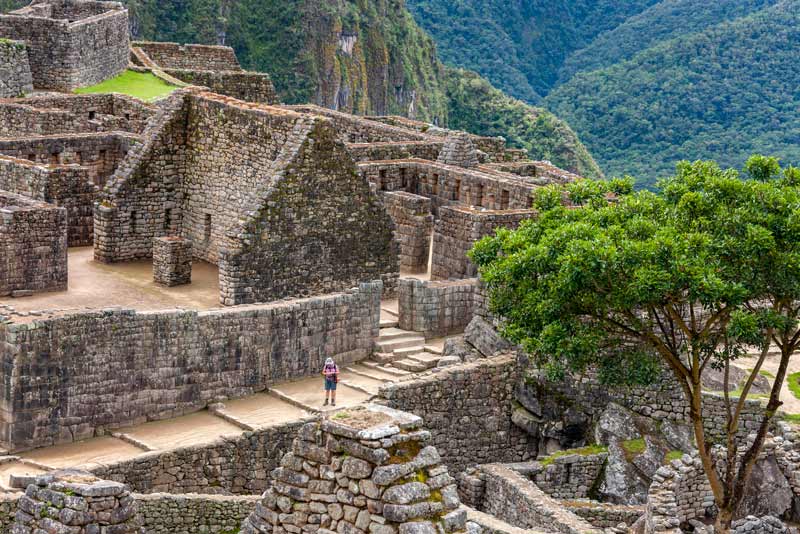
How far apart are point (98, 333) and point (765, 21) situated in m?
83.6

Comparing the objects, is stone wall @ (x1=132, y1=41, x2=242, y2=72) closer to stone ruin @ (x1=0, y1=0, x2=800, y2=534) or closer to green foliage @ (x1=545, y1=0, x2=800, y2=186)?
stone ruin @ (x1=0, y1=0, x2=800, y2=534)

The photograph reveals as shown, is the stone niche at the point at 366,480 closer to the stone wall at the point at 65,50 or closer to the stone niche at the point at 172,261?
the stone niche at the point at 172,261

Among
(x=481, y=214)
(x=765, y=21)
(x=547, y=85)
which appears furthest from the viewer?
(x=547, y=85)

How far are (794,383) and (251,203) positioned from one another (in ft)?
24.4

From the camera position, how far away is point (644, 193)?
23.7m

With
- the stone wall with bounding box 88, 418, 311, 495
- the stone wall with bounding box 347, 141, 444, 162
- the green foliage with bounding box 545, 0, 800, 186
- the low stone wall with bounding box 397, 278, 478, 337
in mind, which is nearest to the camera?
the stone wall with bounding box 88, 418, 311, 495

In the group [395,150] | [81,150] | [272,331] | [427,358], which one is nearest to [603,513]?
[427,358]

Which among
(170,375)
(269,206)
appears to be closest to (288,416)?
(170,375)

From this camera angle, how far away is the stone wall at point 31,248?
82.6 feet

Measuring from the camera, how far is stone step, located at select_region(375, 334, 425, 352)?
25547 millimetres

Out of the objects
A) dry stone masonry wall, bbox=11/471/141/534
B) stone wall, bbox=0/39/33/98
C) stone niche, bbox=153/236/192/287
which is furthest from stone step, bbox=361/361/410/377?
stone wall, bbox=0/39/33/98

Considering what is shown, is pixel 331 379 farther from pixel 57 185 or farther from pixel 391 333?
pixel 57 185

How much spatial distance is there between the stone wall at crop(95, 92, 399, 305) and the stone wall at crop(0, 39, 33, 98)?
15493 millimetres

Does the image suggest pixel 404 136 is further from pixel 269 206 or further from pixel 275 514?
pixel 275 514
